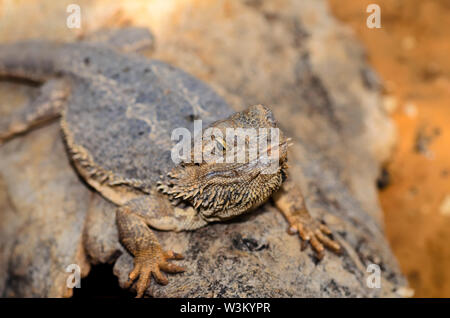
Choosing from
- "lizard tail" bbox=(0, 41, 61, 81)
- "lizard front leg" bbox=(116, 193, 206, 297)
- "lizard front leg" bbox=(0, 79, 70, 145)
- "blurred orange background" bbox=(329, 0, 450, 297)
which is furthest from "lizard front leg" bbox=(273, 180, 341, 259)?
"lizard tail" bbox=(0, 41, 61, 81)

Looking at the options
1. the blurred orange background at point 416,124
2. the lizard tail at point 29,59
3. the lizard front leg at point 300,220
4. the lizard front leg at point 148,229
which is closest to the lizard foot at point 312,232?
the lizard front leg at point 300,220

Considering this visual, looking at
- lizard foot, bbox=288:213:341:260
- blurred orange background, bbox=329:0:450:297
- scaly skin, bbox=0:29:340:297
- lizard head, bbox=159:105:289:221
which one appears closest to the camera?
lizard head, bbox=159:105:289:221

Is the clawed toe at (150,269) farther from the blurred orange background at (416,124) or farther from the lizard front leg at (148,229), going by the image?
the blurred orange background at (416,124)

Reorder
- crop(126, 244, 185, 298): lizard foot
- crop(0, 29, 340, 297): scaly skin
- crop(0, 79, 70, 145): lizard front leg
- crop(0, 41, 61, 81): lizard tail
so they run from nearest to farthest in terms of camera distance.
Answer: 1. crop(0, 29, 340, 297): scaly skin
2. crop(126, 244, 185, 298): lizard foot
3. crop(0, 79, 70, 145): lizard front leg
4. crop(0, 41, 61, 81): lizard tail

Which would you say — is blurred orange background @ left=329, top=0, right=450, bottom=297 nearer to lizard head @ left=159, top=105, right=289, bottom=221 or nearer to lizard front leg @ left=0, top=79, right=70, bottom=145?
lizard head @ left=159, top=105, right=289, bottom=221

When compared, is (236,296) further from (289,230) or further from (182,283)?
(289,230)

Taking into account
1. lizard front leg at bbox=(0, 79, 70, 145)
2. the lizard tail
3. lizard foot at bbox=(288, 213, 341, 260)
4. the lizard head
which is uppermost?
the lizard tail
